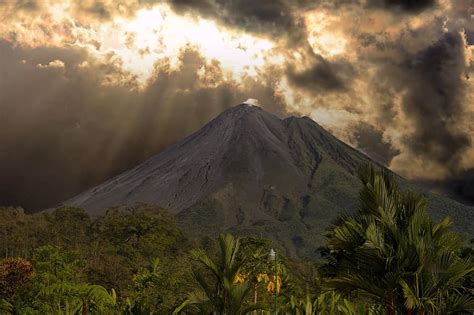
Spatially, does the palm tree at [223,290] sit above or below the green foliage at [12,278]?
above

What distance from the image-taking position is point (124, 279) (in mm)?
61656

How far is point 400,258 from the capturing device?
31.4 feet

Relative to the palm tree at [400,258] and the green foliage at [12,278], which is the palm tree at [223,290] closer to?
the palm tree at [400,258]

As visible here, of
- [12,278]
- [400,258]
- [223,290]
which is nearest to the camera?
[400,258]

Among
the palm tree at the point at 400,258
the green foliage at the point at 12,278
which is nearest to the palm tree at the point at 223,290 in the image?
the palm tree at the point at 400,258

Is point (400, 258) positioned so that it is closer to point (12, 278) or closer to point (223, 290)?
point (223, 290)

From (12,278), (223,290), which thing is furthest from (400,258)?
(12,278)

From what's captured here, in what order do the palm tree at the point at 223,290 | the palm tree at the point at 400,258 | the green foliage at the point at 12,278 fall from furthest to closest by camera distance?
the green foliage at the point at 12,278 → the palm tree at the point at 223,290 → the palm tree at the point at 400,258

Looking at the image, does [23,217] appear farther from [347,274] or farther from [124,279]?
[347,274]

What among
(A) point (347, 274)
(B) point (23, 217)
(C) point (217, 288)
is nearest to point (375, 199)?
(A) point (347, 274)

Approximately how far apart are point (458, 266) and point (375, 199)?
170 cm

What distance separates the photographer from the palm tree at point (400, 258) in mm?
9516

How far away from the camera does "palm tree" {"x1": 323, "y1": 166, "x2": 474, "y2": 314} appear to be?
9.52 metres

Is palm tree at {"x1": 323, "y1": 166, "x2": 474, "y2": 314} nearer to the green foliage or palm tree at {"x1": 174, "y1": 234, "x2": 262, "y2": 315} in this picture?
palm tree at {"x1": 174, "y1": 234, "x2": 262, "y2": 315}
